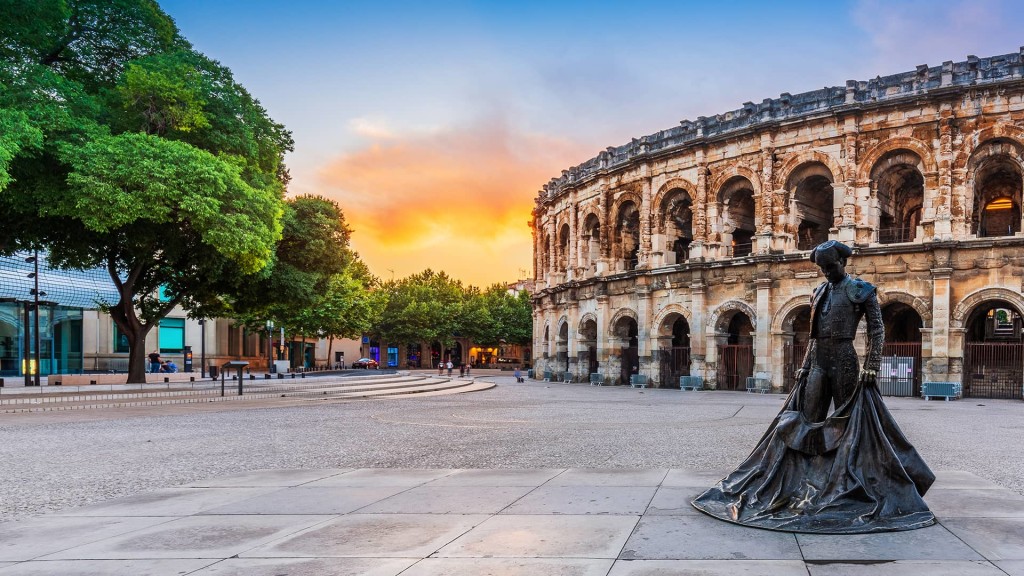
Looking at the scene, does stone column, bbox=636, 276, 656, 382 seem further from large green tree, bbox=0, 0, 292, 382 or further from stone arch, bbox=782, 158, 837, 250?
large green tree, bbox=0, 0, 292, 382

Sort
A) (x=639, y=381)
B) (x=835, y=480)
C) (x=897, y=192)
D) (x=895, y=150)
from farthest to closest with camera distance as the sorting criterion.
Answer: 1. (x=639, y=381)
2. (x=897, y=192)
3. (x=895, y=150)
4. (x=835, y=480)

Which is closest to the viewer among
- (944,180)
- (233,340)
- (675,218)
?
(944,180)

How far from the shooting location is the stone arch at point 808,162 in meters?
27.3

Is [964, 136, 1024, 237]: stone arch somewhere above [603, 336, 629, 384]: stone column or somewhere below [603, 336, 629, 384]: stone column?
above

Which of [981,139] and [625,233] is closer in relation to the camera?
[981,139]

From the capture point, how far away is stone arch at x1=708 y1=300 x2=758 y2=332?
→ 95.2 ft

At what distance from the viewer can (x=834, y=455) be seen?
5.43 m

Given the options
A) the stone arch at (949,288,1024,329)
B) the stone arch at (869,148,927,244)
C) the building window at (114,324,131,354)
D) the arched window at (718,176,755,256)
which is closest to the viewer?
the stone arch at (949,288,1024,329)

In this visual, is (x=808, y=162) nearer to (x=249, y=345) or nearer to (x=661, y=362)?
(x=661, y=362)

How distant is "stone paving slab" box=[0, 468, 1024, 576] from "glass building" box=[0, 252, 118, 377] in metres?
29.3

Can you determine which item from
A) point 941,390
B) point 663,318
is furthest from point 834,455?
point 663,318

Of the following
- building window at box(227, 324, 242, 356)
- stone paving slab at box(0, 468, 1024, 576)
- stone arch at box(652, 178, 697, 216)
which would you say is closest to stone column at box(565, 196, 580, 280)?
stone arch at box(652, 178, 697, 216)

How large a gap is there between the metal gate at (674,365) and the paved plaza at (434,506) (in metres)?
19.8

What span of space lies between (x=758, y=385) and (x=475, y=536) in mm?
25483
